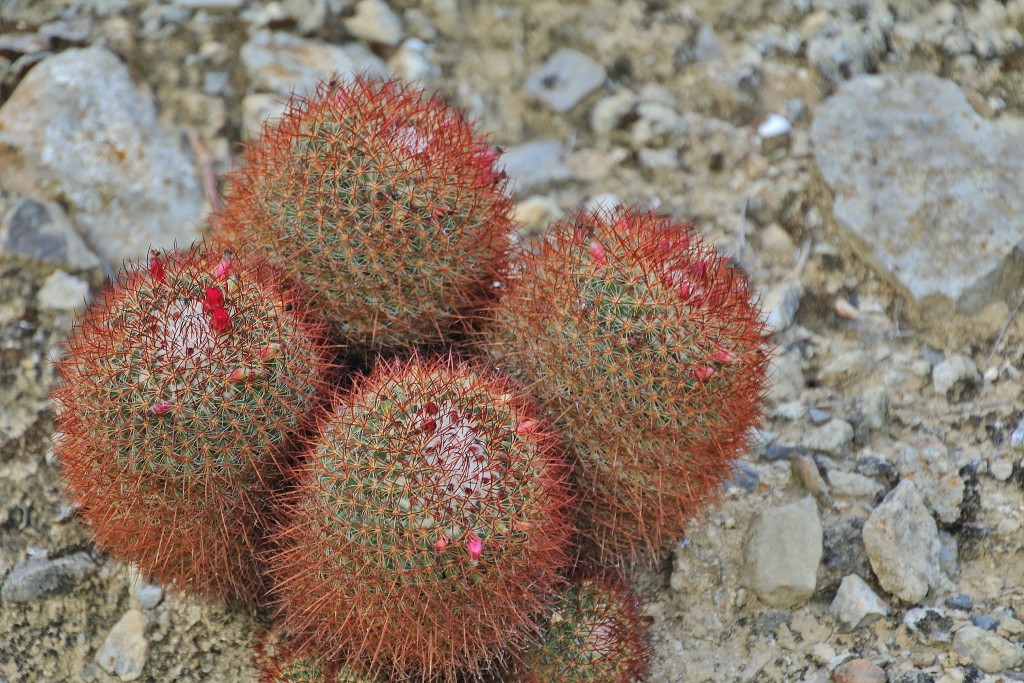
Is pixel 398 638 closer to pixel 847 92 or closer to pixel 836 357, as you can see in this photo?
pixel 836 357

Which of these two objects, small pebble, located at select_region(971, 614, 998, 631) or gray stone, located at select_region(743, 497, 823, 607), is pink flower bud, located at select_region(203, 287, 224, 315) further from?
small pebble, located at select_region(971, 614, 998, 631)

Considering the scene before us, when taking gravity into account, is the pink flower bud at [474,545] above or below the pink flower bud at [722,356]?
below

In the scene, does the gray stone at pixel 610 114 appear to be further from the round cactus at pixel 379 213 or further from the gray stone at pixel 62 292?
the gray stone at pixel 62 292

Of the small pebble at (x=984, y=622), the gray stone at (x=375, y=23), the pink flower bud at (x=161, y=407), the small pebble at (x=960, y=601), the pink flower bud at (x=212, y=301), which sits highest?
the pink flower bud at (x=212, y=301)

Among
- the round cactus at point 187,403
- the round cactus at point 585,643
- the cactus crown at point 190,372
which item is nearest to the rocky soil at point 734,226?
the round cactus at point 585,643

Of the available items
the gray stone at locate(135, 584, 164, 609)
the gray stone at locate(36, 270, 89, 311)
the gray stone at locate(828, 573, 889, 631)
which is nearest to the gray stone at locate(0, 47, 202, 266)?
the gray stone at locate(36, 270, 89, 311)

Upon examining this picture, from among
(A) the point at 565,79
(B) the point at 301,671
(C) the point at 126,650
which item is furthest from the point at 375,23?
(B) the point at 301,671

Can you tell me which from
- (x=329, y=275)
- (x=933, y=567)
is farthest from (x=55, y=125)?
(x=933, y=567)
